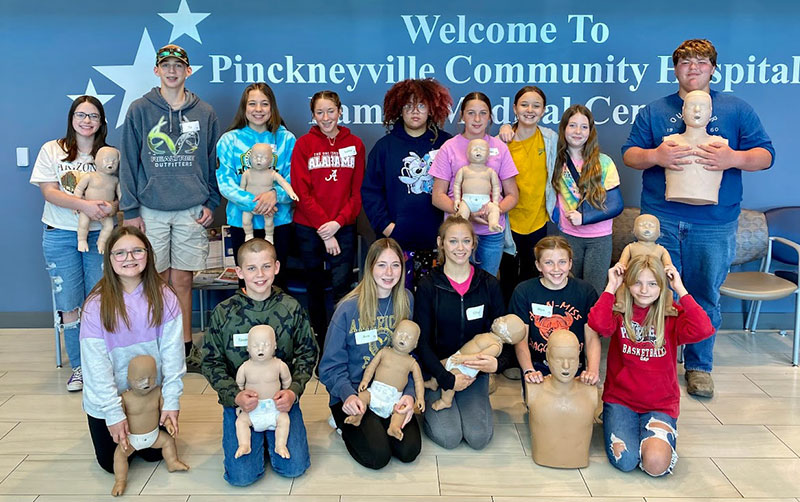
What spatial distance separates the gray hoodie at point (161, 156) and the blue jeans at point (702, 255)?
8.84 feet

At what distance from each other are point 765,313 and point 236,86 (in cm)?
410

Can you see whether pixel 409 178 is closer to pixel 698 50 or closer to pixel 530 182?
pixel 530 182

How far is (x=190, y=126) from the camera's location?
4.14 metres

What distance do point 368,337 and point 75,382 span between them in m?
1.85

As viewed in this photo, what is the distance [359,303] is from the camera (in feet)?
10.8

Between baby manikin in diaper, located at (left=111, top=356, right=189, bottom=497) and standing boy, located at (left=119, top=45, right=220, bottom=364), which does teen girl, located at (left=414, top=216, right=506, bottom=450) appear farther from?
standing boy, located at (left=119, top=45, right=220, bottom=364)

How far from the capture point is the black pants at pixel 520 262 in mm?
4207

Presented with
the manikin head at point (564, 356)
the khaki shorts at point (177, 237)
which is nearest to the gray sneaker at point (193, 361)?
the khaki shorts at point (177, 237)

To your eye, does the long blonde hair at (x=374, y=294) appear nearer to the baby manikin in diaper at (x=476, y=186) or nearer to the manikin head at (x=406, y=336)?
the manikin head at (x=406, y=336)

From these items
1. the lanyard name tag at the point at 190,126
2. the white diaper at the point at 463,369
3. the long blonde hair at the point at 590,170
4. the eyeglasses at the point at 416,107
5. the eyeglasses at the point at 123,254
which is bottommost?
the white diaper at the point at 463,369

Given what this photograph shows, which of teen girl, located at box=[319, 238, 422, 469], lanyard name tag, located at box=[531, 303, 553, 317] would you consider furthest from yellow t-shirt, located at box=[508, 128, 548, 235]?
teen girl, located at box=[319, 238, 422, 469]

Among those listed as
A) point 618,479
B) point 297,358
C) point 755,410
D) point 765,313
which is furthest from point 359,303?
point 765,313

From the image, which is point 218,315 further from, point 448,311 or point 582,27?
point 582,27

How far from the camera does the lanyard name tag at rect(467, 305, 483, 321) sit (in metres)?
3.43
